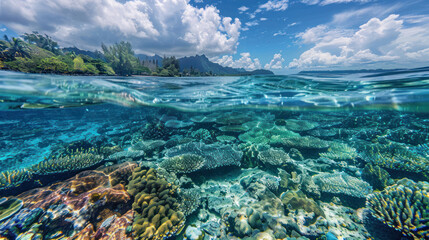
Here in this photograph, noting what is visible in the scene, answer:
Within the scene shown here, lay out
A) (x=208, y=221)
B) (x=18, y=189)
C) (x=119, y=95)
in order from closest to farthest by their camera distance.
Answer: (x=208, y=221)
(x=18, y=189)
(x=119, y=95)

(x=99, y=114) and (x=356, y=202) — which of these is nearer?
(x=356, y=202)

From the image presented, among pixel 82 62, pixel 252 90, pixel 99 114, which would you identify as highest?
pixel 82 62

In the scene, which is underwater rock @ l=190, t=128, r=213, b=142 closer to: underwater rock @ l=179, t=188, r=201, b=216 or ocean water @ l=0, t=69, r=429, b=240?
ocean water @ l=0, t=69, r=429, b=240

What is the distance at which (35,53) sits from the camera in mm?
8102

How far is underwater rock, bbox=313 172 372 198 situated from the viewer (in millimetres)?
4729

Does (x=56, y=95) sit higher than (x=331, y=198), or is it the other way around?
(x=56, y=95)

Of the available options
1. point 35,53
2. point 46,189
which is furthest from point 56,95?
point 46,189

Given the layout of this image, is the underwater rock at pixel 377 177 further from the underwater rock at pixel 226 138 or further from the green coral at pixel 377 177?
the underwater rock at pixel 226 138

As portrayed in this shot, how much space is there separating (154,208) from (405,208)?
6357 millimetres

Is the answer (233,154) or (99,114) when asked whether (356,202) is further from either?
(99,114)

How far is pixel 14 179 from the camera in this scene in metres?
5.59

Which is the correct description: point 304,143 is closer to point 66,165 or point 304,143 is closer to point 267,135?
point 267,135

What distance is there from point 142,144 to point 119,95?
530cm

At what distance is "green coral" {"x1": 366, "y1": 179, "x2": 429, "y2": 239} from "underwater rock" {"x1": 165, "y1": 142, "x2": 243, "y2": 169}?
14.1 ft
